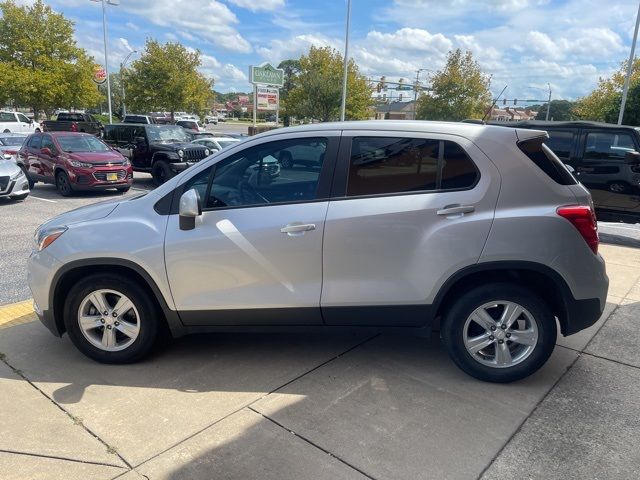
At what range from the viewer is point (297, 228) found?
3268 mm

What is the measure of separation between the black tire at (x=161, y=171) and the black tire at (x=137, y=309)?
10603mm

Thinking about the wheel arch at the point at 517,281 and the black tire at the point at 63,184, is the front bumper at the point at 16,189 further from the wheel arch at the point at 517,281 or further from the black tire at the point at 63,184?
the wheel arch at the point at 517,281

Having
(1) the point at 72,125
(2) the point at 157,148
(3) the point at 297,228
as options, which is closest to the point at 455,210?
(3) the point at 297,228

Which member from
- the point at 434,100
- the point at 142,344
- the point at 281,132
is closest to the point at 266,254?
the point at 281,132

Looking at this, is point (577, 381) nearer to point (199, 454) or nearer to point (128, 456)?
point (199, 454)

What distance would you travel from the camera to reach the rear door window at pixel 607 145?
26.4 ft

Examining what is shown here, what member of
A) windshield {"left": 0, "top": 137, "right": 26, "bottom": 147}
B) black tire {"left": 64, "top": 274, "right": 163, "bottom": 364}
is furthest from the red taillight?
windshield {"left": 0, "top": 137, "right": 26, "bottom": 147}

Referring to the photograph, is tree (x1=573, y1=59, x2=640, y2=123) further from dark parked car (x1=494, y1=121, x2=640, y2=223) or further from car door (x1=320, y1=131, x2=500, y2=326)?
car door (x1=320, y1=131, x2=500, y2=326)

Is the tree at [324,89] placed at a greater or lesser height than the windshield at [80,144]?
greater

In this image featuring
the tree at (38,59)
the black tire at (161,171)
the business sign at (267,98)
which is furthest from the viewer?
the business sign at (267,98)

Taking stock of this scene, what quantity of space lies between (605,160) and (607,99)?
96.5ft

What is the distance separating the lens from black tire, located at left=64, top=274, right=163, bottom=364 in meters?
3.50

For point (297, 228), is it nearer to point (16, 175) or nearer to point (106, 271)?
point (106, 271)

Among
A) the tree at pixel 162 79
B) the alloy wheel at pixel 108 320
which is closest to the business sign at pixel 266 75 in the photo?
the tree at pixel 162 79
